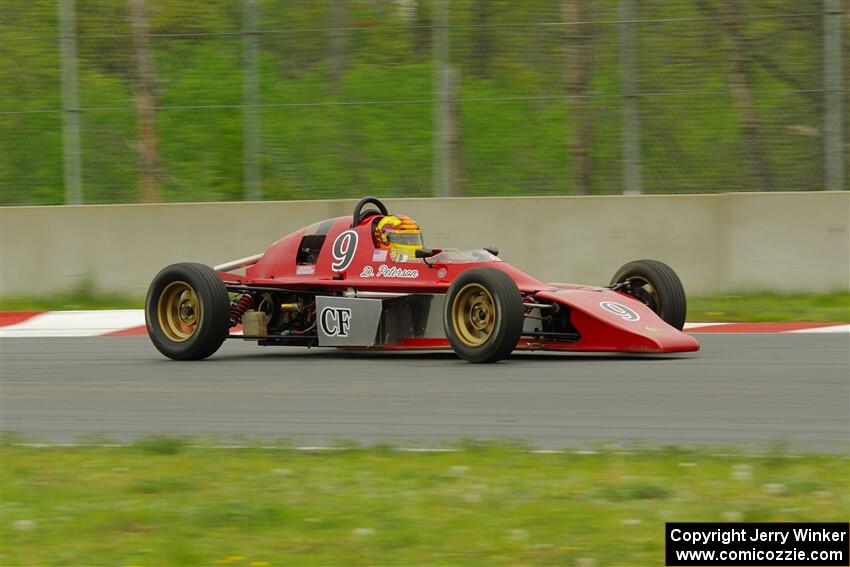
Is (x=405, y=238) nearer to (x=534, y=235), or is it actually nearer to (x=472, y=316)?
(x=472, y=316)

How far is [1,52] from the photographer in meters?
17.6

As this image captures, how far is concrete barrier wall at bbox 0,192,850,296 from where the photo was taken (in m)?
14.3

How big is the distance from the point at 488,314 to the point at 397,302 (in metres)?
1.10

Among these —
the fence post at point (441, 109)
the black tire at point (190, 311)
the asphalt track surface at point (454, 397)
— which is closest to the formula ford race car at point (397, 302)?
the black tire at point (190, 311)

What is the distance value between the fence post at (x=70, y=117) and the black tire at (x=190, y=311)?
19.5 ft

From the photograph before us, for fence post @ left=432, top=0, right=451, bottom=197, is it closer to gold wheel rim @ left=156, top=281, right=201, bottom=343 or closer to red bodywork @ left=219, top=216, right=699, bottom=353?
red bodywork @ left=219, top=216, right=699, bottom=353

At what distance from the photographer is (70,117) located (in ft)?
55.6

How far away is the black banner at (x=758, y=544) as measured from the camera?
455 cm

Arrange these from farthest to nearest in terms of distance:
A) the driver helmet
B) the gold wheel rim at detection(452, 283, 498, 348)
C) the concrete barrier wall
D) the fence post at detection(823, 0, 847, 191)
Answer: the fence post at detection(823, 0, 847, 191) → the concrete barrier wall → the driver helmet → the gold wheel rim at detection(452, 283, 498, 348)

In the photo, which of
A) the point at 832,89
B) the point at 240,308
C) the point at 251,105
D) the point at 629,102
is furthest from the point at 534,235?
the point at 240,308

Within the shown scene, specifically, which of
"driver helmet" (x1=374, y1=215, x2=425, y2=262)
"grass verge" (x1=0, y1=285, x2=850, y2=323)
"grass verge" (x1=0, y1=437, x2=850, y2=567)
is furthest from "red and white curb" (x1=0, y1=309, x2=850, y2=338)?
"grass verge" (x1=0, y1=437, x2=850, y2=567)

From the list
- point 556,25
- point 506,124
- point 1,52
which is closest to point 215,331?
point 506,124

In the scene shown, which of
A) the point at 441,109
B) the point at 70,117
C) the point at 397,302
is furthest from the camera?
the point at 70,117

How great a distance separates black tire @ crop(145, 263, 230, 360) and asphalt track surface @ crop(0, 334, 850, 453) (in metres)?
0.21
